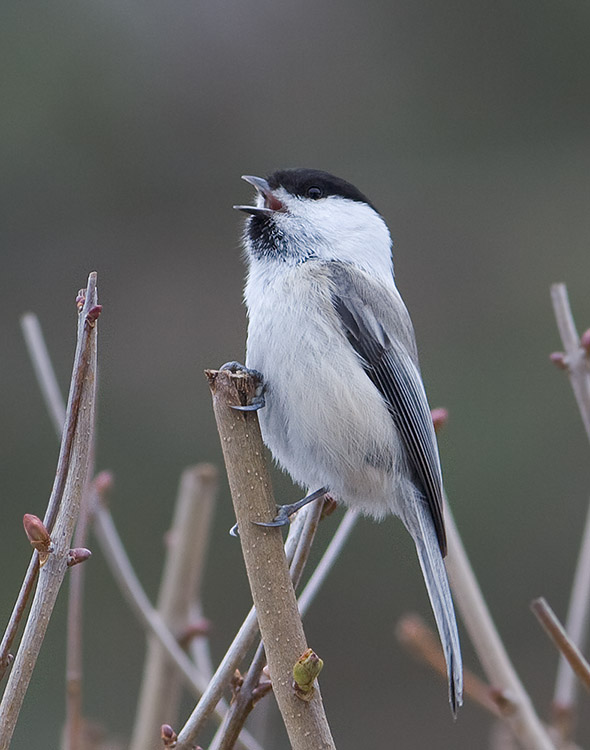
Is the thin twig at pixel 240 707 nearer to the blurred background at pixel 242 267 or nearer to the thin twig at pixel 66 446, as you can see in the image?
the thin twig at pixel 66 446

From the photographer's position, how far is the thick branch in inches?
29.3

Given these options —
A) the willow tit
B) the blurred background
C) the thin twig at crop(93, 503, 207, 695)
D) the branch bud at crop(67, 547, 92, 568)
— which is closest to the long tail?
the willow tit

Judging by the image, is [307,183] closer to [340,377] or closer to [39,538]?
[340,377]

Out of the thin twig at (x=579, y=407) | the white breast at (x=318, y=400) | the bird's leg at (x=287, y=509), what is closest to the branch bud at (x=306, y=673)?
the bird's leg at (x=287, y=509)

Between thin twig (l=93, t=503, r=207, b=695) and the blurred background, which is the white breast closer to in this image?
thin twig (l=93, t=503, r=207, b=695)

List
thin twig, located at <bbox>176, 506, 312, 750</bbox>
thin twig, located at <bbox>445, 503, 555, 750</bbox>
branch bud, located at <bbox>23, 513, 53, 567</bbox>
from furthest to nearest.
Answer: thin twig, located at <bbox>445, 503, 555, 750</bbox>, thin twig, located at <bbox>176, 506, 312, 750</bbox>, branch bud, located at <bbox>23, 513, 53, 567</bbox>

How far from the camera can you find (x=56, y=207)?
3.91m

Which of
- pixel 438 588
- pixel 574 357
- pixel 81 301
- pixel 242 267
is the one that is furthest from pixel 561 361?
pixel 242 267

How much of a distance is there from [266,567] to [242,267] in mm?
3119

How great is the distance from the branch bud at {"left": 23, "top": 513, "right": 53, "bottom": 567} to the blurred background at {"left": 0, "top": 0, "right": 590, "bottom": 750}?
2267mm

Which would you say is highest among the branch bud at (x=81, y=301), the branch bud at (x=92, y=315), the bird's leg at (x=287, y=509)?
the branch bud at (x=81, y=301)

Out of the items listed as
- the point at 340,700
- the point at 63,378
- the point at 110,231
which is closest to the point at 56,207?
the point at 110,231

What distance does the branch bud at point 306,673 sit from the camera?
729 millimetres

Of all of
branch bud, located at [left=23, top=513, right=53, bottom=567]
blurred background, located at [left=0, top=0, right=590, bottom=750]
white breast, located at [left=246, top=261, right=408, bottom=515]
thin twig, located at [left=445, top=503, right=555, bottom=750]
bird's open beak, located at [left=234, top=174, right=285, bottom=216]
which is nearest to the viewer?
branch bud, located at [left=23, top=513, right=53, bottom=567]
